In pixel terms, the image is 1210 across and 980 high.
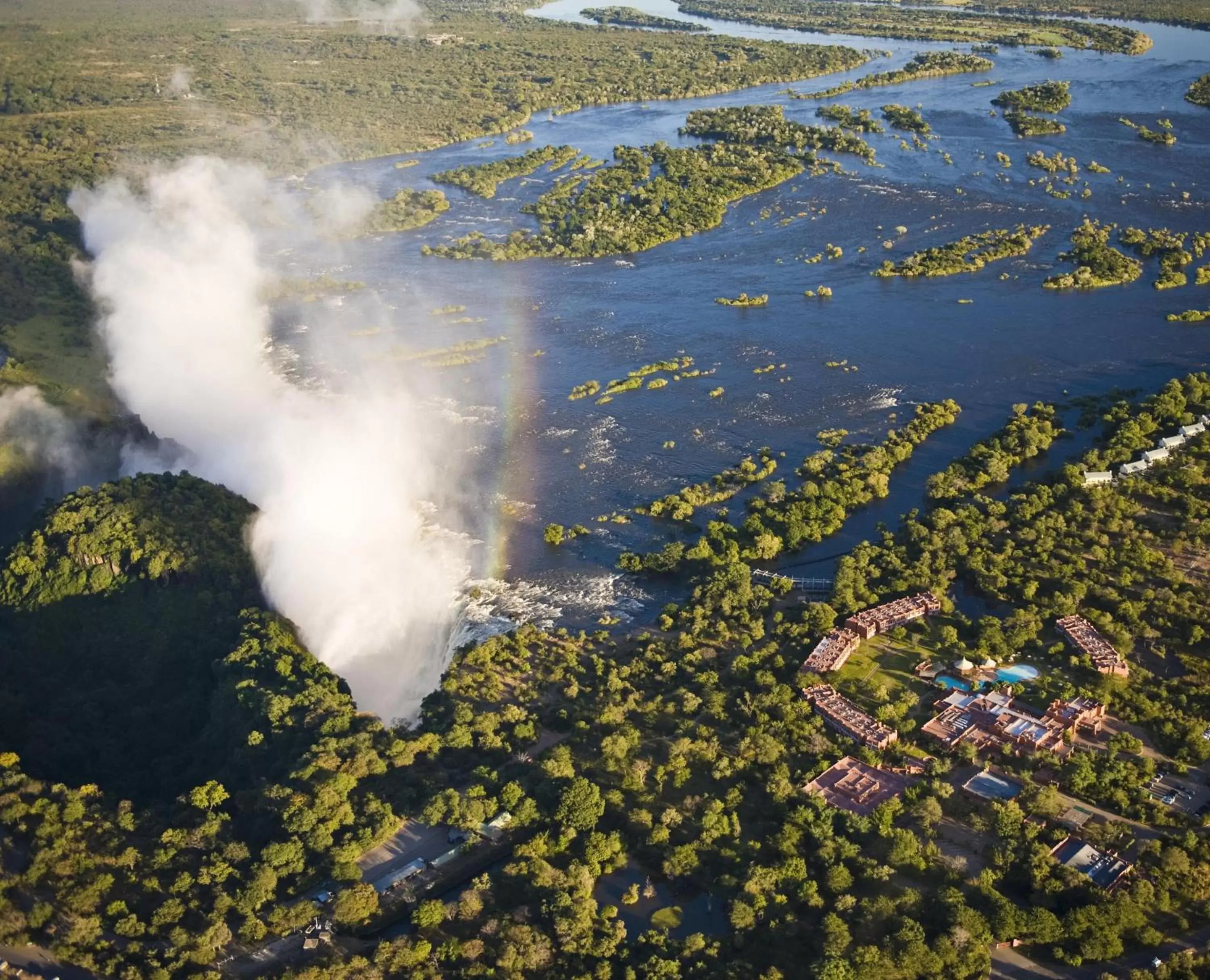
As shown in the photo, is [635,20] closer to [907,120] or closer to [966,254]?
[907,120]

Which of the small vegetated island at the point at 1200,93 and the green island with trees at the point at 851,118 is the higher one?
the small vegetated island at the point at 1200,93

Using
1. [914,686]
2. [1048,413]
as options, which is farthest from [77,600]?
[1048,413]

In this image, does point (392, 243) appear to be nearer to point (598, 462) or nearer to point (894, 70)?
point (598, 462)

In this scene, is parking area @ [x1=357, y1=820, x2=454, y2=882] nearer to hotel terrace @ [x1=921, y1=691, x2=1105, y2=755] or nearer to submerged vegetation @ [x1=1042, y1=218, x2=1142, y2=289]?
hotel terrace @ [x1=921, y1=691, x2=1105, y2=755]

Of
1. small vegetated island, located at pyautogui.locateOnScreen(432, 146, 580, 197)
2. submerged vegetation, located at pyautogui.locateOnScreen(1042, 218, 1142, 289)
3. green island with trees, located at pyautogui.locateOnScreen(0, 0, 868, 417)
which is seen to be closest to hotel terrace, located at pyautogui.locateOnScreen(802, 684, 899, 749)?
submerged vegetation, located at pyautogui.locateOnScreen(1042, 218, 1142, 289)

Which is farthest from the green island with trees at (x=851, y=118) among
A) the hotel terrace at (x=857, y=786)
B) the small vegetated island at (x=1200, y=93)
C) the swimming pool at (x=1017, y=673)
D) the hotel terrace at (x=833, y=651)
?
the hotel terrace at (x=857, y=786)

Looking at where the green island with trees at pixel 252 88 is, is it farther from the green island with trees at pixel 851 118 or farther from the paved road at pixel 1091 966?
the paved road at pixel 1091 966
